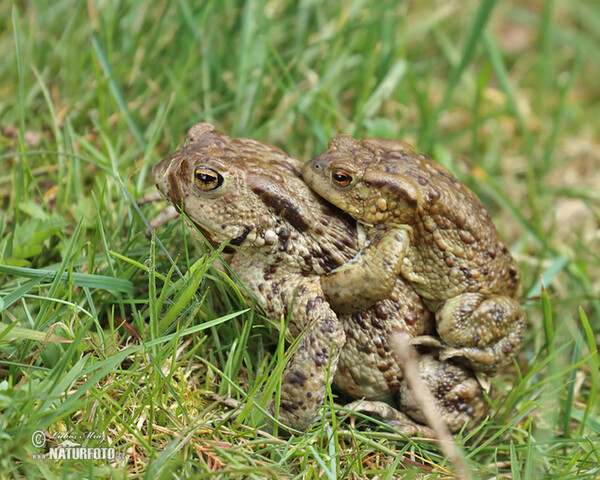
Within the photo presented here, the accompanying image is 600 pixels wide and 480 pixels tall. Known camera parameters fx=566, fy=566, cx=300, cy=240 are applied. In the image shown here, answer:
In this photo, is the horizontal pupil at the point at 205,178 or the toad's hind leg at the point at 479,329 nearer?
the horizontal pupil at the point at 205,178

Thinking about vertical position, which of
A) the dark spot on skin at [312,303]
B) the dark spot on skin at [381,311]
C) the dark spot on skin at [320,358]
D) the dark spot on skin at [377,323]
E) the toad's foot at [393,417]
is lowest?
the toad's foot at [393,417]

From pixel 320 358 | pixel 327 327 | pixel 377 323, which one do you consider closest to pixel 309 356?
pixel 320 358

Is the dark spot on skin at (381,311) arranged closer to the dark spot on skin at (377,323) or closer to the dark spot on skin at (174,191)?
the dark spot on skin at (377,323)

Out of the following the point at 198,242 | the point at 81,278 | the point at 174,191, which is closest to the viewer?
the point at 81,278

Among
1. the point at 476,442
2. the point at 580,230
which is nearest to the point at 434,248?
the point at 476,442

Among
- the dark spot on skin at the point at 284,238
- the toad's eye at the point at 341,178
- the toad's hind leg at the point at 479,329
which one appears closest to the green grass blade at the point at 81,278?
the dark spot on skin at the point at 284,238

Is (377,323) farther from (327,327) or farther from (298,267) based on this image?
(298,267)
